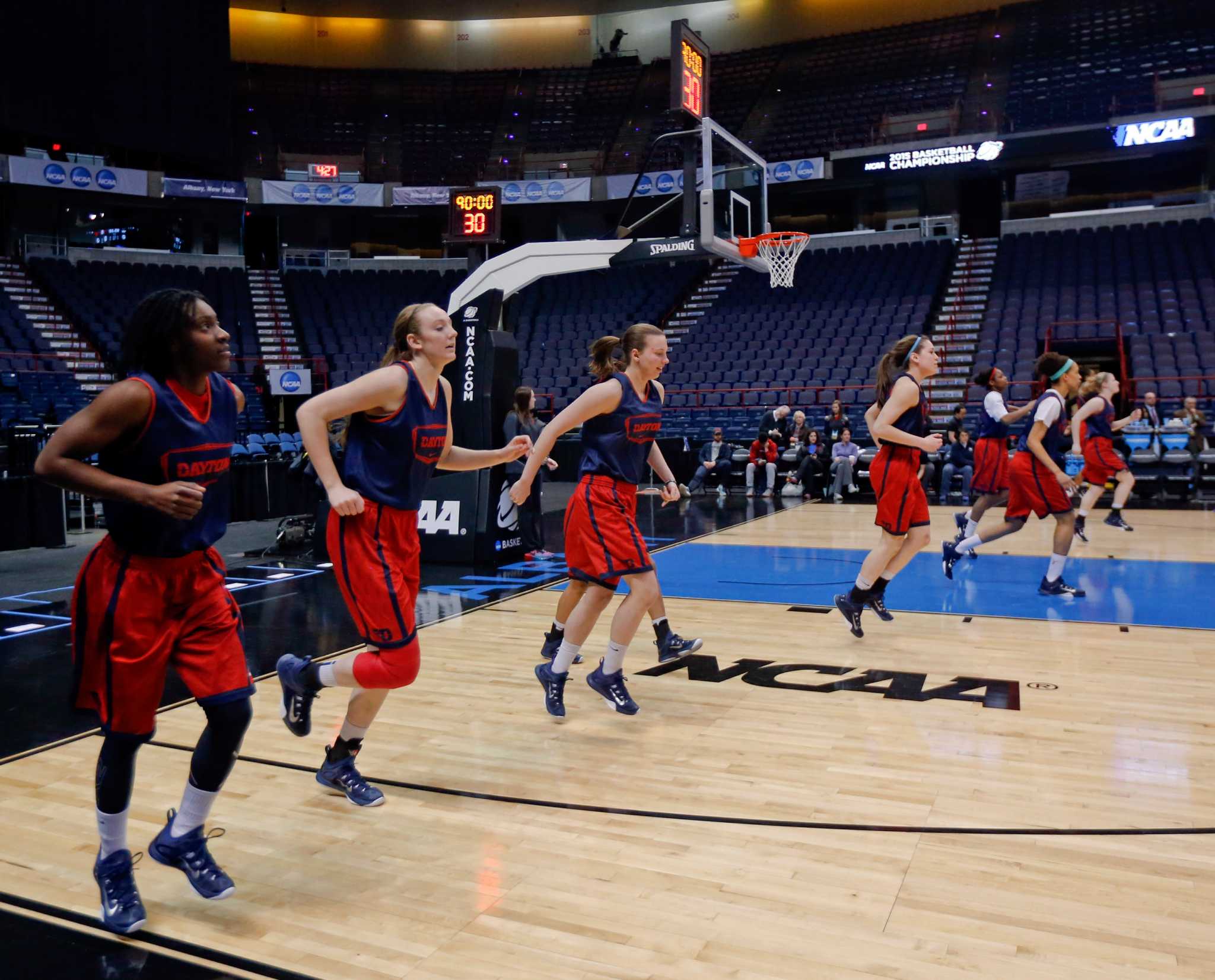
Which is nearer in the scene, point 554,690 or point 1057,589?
point 554,690

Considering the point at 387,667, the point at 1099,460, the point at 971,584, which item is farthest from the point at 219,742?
the point at 1099,460

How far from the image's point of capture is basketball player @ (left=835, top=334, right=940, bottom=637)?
5.47m

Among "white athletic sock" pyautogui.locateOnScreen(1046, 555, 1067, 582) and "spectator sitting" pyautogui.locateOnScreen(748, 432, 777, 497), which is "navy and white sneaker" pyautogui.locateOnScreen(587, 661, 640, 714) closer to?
"white athletic sock" pyautogui.locateOnScreen(1046, 555, 1067, 582)

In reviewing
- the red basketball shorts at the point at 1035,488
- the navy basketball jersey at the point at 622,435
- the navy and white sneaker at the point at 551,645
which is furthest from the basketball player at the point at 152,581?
the red basketball shorts at the point at 1035,488

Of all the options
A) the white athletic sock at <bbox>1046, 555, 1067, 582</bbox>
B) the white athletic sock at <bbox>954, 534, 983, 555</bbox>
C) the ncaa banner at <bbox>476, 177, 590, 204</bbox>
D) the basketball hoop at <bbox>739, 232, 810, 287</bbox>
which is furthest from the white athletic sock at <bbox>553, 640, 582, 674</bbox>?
the ncaa banner at <bbox>476, 177, 590, 204</bbox>

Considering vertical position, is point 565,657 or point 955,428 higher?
point 955,428

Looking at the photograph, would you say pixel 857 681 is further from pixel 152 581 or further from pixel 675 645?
pixel 152 581

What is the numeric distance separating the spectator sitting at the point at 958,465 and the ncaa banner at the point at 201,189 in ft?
61.0

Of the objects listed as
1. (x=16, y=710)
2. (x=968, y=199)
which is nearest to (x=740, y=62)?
(x=968, y=199)

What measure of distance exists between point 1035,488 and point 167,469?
5941mm

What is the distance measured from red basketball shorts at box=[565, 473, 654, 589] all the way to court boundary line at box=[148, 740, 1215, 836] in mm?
1213

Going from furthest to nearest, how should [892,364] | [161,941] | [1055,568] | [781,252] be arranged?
[781,252], [1055,568], [892,364], [161,941]

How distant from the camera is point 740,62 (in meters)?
27.6

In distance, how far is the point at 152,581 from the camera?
2.48 meters
